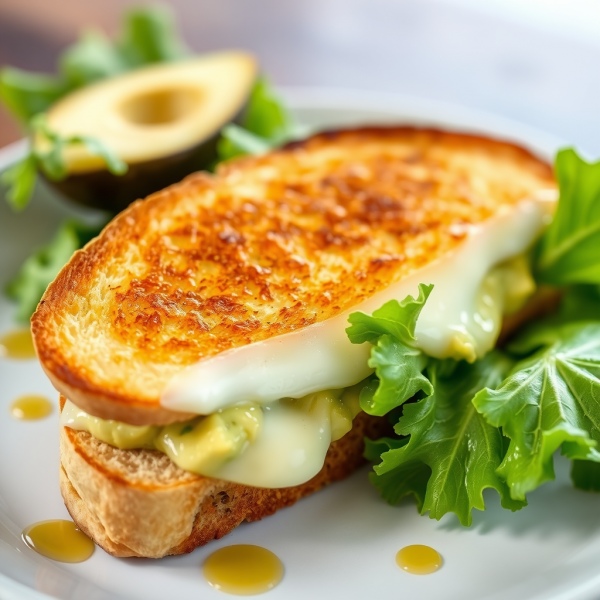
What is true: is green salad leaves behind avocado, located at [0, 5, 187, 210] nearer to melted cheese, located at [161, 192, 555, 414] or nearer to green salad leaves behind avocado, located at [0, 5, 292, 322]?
green salad leaves behind avocado, located at [0, 5, 292, 322]

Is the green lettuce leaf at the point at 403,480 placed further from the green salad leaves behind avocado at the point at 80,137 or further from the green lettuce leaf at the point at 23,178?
the green lettuce leaf at the point at 23,178

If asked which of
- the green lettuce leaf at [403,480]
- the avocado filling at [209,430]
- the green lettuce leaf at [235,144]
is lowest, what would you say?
the green lettuce leaf at [403,480]

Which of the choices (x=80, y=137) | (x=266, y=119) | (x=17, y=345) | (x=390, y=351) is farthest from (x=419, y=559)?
(x=266, y=119)

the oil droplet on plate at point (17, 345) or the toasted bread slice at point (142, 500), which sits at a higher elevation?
the oil droplet on plate at point (17, 345)

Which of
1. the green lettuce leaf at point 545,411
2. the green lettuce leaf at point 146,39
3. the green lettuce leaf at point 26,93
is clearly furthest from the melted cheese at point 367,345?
the green lettuce leaf at point 26,93

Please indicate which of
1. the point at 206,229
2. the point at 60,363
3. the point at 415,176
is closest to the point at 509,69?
the point at 415,176

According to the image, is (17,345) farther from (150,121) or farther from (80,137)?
(150,121)
